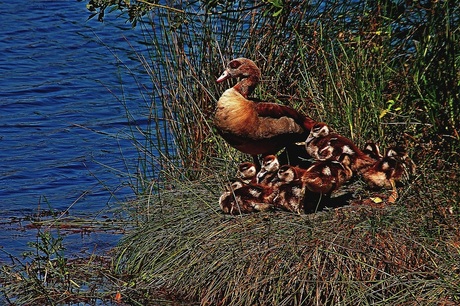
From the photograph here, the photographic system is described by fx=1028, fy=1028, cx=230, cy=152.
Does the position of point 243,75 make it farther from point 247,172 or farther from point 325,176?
point 325,176

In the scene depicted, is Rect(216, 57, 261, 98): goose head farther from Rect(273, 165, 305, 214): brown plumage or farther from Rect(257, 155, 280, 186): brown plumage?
Rect(273, 165, 305, 214): brown plumage

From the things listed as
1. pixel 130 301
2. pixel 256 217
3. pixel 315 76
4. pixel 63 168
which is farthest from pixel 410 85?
pixel 63 168

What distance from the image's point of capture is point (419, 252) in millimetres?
6582

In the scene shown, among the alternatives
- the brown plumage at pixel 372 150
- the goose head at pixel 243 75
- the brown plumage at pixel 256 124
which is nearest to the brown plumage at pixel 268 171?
the brown plumage at pixel 256 124

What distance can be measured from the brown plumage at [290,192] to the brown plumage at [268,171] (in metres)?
0.15

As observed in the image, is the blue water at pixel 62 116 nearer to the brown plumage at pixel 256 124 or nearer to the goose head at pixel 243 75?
the goose head at pixel 243 75

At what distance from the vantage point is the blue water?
9812 millimetres

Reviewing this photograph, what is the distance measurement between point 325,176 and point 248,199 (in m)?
0.59

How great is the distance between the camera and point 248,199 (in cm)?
744

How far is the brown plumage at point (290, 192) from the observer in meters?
7.28

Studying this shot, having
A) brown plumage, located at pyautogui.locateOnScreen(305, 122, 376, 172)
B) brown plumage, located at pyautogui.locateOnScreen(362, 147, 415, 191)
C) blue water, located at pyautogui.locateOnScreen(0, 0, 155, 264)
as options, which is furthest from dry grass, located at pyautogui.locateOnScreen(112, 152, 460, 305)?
blue water, located at pyautogui.locateOnScreen(0, 0, 155, 264)

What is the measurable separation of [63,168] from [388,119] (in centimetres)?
438

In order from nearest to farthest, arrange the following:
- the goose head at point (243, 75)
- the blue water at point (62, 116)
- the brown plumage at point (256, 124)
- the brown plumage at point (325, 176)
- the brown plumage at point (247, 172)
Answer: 1. the brown plumage at point (325, 176)
2. the brown plumage at point (256, 124)
3. the brown plumage at point (247, 172)
4. the goose head at point (243, 75)
5. the blue water at point (62, 116)

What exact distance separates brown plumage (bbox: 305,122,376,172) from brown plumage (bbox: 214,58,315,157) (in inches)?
5.1
